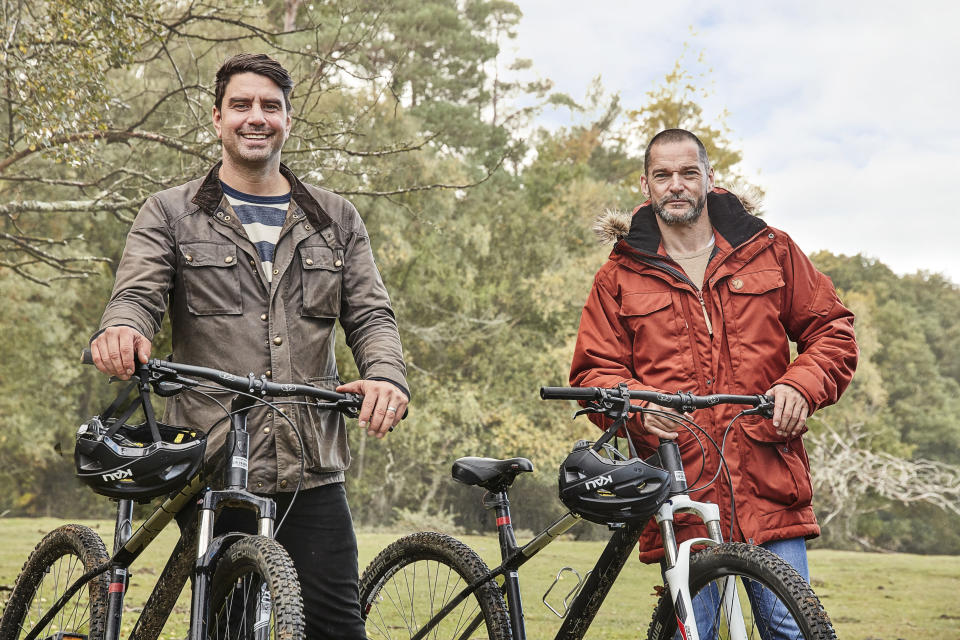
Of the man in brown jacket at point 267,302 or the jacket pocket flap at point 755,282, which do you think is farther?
the jacket pocket flap at point 755,282

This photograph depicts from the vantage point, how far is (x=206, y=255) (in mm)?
2559

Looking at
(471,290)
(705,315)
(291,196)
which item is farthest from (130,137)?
(471,290)

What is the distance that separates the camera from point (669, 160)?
2.94 metres

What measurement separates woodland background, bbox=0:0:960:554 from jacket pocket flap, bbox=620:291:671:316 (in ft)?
31.4

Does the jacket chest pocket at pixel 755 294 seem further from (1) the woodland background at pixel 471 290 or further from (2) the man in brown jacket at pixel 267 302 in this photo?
(1) the woodland background at pixel 471 290

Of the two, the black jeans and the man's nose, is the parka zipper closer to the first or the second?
the black jeans

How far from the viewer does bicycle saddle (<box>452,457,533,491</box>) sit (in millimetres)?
2955

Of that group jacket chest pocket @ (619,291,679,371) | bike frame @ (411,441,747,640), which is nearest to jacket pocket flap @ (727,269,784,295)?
jacket chest pocket @ (619,291,679,371)

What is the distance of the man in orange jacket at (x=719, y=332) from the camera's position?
2754 millimetres

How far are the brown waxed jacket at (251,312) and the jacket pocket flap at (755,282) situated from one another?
962mm

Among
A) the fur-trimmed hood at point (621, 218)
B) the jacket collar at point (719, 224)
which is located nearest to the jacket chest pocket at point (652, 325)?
the jacket collar at point (719, 224)

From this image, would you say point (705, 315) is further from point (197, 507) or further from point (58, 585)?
point (58, 585)

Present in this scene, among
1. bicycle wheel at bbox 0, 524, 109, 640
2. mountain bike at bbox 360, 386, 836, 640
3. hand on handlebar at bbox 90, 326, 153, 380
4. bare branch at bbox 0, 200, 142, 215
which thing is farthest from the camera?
bare branch at bbox 0, 200, 142, 215

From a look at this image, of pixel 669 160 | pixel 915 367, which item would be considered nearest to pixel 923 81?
pixel 915 367
